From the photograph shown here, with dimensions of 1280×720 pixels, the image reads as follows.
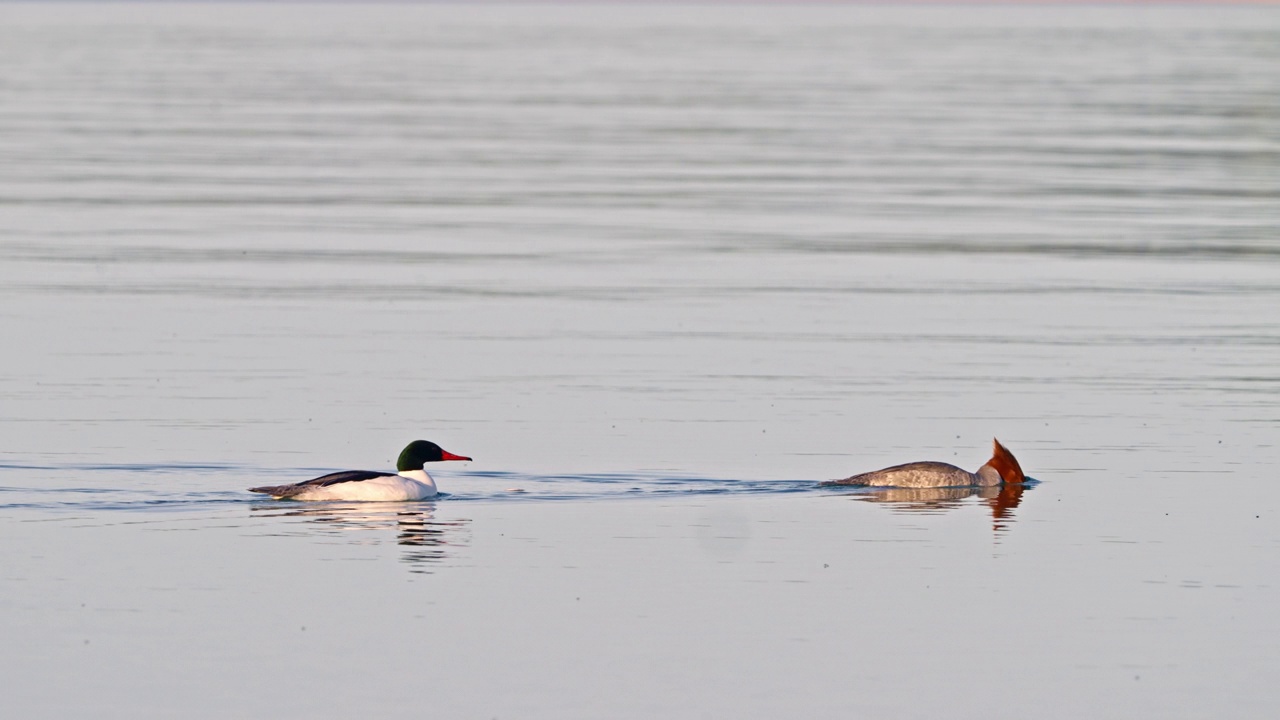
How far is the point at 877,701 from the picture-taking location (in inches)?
444

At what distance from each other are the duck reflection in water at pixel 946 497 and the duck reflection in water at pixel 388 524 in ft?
9.62

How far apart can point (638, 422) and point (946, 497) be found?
10.6 feet

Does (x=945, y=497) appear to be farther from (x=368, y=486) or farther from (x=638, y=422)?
(x=368, y=486)

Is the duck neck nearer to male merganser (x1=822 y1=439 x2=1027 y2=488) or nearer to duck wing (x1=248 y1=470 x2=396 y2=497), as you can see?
duck wing (x1=248 y1=470 x2=396 y2=497)

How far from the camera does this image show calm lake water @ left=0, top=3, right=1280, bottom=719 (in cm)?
1191

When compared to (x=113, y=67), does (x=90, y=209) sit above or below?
below

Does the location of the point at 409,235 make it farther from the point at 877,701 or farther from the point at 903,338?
the point at 877,701

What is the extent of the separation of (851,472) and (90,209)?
19841 millimetres

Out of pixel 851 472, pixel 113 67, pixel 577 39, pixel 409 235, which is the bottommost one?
pixel 851 472

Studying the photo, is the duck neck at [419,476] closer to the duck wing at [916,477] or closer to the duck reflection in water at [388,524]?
the duck reflection in water at [388,524]

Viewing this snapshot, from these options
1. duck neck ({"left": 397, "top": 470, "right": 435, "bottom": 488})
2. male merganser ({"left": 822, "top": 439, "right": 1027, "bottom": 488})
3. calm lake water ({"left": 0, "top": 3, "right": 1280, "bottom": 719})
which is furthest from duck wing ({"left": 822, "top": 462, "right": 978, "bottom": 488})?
duck neck ({"left": 397, "top": 470, "right": 435, "bottom": 488})

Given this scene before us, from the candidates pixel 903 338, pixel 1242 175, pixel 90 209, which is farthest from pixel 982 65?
pixel 903 338

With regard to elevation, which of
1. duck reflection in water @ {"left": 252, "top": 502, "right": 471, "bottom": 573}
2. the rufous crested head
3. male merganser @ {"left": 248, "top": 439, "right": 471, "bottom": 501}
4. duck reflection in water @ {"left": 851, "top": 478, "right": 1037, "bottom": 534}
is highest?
the rufous crested head

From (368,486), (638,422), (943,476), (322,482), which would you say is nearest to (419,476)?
(368,486)
